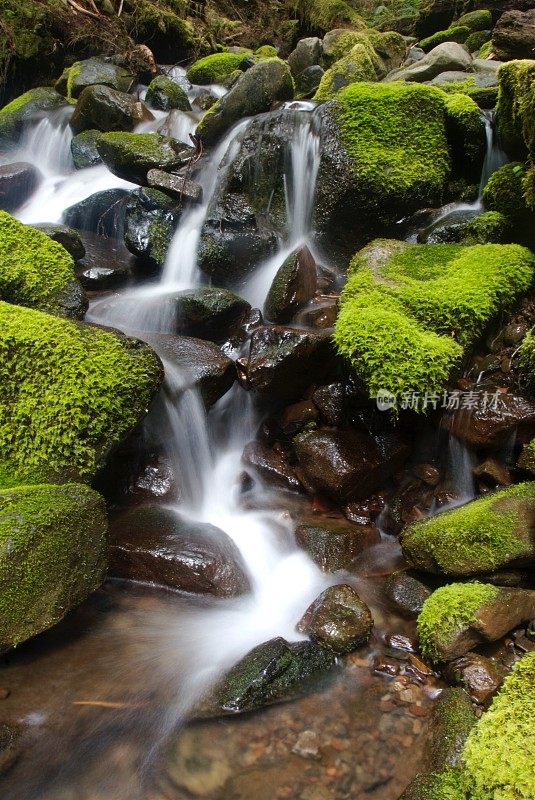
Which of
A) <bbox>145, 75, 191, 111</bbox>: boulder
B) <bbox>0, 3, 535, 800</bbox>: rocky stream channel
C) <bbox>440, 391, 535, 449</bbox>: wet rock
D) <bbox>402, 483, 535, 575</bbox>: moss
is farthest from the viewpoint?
<bbox>145, 75, 191, 111</bbox>: boulder

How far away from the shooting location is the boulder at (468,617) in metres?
3.09

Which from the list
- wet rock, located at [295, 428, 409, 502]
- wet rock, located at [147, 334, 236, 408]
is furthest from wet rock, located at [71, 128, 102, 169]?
wet rock, located at [295, 428, 409, 502]

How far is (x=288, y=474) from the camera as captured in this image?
4941mm

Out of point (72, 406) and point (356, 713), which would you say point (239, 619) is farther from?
point (72, 406)

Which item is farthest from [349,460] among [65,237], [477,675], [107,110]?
[107,110]

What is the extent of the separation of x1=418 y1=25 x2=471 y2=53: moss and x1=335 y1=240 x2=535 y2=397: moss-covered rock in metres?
10.9

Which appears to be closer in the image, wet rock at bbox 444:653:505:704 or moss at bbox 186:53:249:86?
wet rock at bbox 444:653:505:704

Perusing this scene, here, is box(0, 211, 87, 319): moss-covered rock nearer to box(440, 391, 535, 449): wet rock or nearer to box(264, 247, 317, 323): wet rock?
box(264, 247, 317, 323): wet rock

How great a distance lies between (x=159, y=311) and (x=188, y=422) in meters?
1.66

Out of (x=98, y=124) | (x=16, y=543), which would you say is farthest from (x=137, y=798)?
(x=98, y=124)

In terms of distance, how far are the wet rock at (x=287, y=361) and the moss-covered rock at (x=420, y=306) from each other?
503 millimetres

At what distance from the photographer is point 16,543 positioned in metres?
2.87

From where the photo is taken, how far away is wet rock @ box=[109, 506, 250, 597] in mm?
3781

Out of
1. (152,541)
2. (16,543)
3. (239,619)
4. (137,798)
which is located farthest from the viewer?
(152,541)
